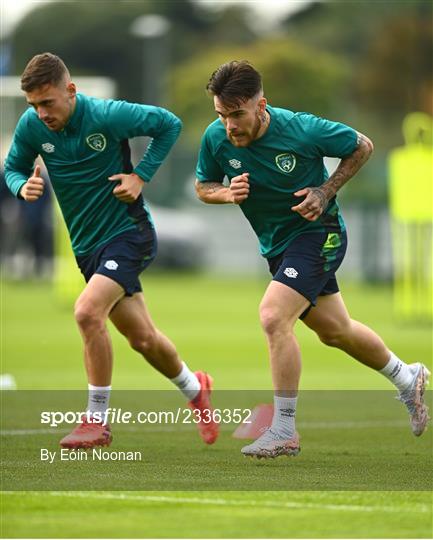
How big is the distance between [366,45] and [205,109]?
36.5 feet

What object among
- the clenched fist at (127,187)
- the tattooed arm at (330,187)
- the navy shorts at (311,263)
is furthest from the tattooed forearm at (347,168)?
the clenched fist at (127,187)

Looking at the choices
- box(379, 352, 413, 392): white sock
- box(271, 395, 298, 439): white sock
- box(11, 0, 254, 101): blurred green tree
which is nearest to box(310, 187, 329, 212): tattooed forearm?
box(271, 395, 298, 439): white sock

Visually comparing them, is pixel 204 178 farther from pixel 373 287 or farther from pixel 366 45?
pixel 366 45

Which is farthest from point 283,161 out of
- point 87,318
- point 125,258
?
point 87,318

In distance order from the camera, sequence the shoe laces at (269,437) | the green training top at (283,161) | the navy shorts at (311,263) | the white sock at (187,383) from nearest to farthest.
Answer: the shoe laces at (269,437)
the navy shorts at (311,263)
the green training top at (283,161)
the white sock at (187,383)

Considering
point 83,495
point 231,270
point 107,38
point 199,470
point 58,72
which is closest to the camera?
point 83,495

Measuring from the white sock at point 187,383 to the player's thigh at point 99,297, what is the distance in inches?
34.0

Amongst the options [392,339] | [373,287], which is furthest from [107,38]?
[392,339]

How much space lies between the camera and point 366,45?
7244 cm

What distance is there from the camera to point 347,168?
10.1m

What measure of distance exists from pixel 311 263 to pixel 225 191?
27.3 inches

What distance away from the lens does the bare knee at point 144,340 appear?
418 inches

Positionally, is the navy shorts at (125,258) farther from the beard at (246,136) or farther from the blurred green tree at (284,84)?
the blurred green tree at (284,84)

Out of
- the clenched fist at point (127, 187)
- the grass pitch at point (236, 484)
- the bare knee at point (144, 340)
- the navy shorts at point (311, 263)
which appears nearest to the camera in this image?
the grass pitch at point (236, 484)
